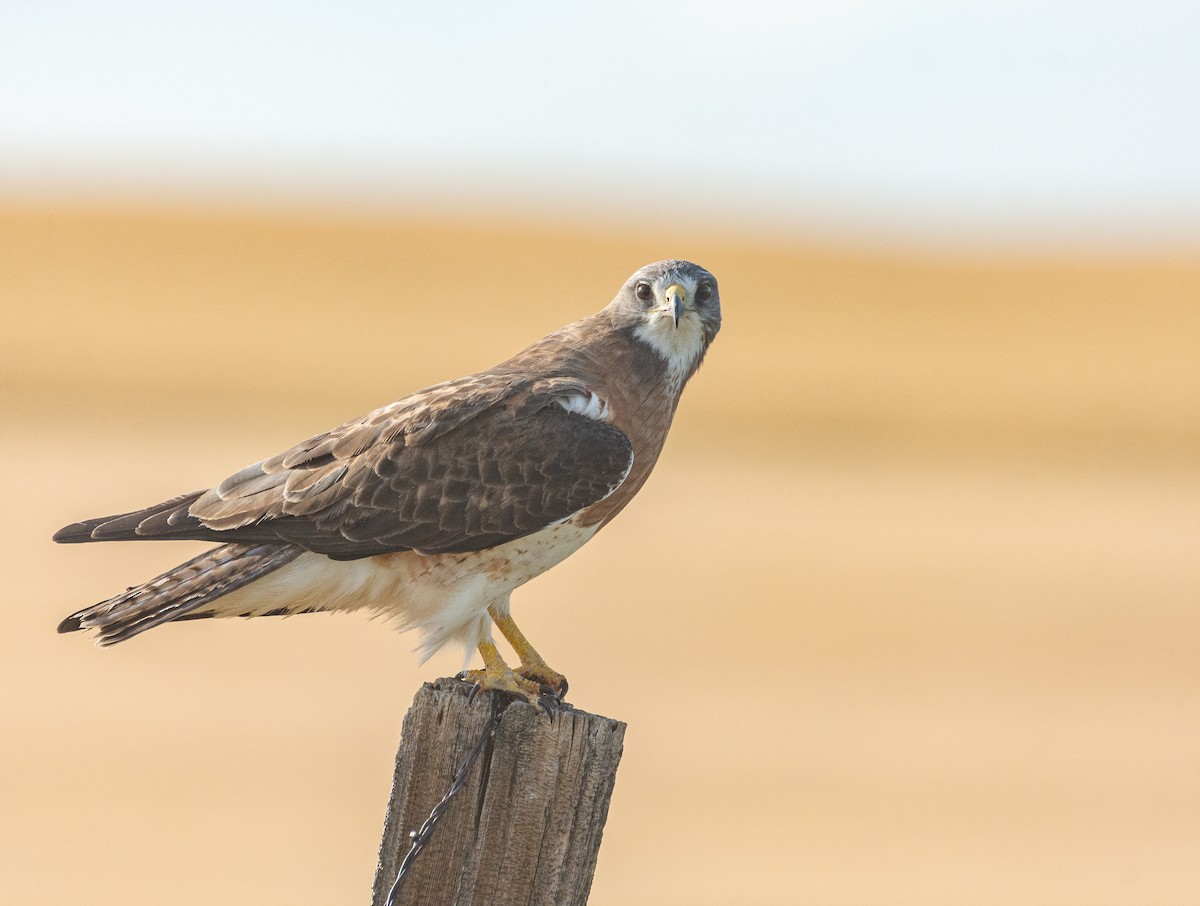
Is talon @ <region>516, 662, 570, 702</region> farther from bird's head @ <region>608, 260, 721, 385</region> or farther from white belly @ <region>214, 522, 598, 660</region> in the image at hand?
bird's head @ <region>608, 260, 721, 385</region>

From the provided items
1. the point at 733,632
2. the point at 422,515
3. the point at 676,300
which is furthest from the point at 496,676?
the point at 733,632

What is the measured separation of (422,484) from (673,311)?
1.40 metres

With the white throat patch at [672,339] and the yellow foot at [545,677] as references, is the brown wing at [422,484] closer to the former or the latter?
the yellow foot at [545,677]

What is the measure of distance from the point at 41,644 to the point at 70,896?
6.47 metres

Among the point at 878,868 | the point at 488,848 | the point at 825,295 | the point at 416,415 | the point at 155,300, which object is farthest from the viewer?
the point at 825,295

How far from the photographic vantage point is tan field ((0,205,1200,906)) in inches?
535

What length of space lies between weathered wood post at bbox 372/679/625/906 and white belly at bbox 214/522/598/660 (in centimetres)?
182

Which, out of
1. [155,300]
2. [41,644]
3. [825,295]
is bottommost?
[41,644]

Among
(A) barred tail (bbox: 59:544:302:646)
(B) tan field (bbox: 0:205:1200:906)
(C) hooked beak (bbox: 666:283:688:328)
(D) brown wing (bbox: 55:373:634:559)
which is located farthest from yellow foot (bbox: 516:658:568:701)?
(B) tan field (bbox: 0:205:1200:906)

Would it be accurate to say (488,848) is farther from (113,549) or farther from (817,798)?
(113,549)

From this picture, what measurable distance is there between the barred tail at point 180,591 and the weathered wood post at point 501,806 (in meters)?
1.78

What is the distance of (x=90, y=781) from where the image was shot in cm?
1458

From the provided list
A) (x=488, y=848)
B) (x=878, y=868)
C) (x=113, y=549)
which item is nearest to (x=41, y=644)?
(x=113, y=549)

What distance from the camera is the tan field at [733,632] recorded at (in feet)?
44.5
